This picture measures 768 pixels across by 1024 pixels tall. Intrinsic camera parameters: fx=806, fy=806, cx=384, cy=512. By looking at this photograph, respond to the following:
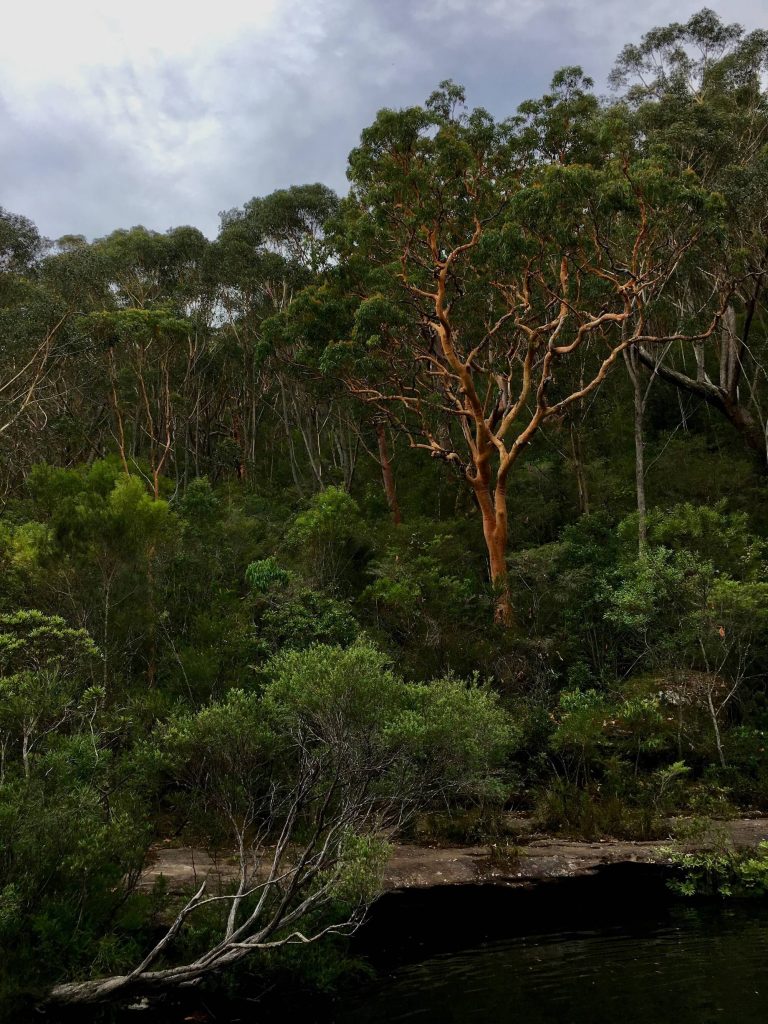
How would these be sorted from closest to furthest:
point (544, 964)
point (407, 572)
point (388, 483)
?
1. point (544, 964)
2. point (407, 572)
3. point (388, 483)

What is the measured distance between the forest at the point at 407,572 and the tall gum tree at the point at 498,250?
0.40ft

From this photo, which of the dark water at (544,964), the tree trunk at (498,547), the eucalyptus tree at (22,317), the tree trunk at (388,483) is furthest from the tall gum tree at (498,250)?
the eucalyptus tree at (22,317)

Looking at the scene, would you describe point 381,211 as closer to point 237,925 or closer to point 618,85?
point 618,85

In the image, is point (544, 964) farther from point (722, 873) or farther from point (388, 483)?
point (388, 483)

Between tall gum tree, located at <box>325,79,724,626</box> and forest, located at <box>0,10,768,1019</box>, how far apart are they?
0.40ft

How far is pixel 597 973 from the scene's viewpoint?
422 inches

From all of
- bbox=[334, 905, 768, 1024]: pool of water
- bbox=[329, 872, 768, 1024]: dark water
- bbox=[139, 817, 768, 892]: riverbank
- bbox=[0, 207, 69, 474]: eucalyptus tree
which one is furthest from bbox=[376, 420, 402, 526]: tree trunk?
bbox=[334, 905, 768, 1024]: pool of water

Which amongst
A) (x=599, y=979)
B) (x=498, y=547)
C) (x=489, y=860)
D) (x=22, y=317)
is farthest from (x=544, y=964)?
(x=22, y=317)

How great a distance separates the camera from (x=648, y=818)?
1609 centimetres

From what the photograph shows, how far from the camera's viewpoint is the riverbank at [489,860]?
13344mm

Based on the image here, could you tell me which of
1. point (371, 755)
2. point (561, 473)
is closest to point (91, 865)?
point (371, 755)

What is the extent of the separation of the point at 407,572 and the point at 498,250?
855 centimetres

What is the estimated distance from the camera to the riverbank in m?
13.3

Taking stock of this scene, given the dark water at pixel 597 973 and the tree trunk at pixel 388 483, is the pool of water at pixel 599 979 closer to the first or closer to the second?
the dark water at pixel 597 973
